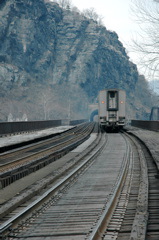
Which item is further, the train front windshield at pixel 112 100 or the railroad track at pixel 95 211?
the train front windshield at pixel 112 100

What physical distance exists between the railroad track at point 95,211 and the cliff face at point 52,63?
291 ft

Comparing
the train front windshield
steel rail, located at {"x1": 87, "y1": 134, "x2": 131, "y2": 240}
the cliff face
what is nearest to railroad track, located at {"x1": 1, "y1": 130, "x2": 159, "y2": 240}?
steel rail, located at {"x1": 87, "y1": 134, "x2": 131, "y2": 240}

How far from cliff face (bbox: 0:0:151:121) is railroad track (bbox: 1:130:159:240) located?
88.6 m

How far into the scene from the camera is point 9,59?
11438cm

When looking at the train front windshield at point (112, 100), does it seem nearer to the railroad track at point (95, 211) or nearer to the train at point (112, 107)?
the train at point (112, 107)

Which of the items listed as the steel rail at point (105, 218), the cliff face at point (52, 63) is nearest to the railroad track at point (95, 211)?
the steel rail at point (105, 218)

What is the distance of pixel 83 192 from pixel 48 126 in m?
38.6

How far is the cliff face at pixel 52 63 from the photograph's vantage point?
10969cm

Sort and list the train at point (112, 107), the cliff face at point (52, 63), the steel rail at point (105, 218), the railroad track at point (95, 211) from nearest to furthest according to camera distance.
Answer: the steel rail at point (105, 218), the railroad track at point (95, 211), the train at point (112, 107), the cliff face at point (52, 63)

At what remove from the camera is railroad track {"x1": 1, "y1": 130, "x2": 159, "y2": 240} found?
4.93 meters

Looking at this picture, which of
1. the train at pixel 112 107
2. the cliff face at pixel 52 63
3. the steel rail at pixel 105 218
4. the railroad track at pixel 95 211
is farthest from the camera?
the cliff face at pixel 52 63

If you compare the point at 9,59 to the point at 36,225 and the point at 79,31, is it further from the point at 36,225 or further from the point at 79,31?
the point at 36,225

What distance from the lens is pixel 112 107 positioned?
32469mm

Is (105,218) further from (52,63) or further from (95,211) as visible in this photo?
(52,63)
